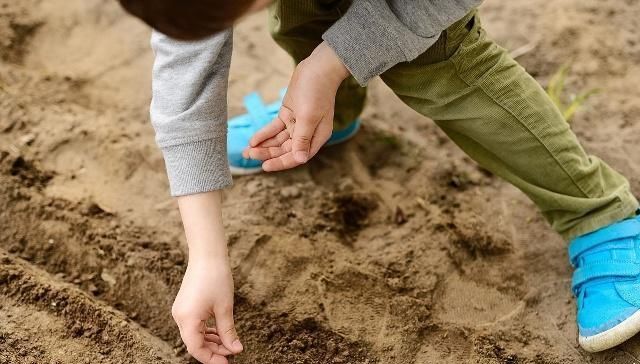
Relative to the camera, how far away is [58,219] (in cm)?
169

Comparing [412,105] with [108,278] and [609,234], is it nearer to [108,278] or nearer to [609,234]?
[609,234]

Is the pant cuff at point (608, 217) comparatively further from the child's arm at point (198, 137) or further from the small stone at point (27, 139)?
the small stone at point (27, 139)

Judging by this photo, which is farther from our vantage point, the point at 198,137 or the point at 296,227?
the point at 296,227

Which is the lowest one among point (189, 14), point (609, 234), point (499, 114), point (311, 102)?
point (609, 234)

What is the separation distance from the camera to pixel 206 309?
4.13 feet

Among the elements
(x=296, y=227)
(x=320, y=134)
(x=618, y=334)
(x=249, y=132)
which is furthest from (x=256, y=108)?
(x=618, y=334)

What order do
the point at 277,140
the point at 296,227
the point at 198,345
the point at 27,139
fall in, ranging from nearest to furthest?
the point at 198,345 < the point at 277,140 < the point at 296,227 < the point at 27,139

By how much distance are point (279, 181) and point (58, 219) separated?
577mm

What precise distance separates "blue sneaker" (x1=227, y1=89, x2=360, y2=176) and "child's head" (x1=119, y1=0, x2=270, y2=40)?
3.10ft

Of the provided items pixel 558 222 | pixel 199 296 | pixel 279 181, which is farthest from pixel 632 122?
pixel 199 296

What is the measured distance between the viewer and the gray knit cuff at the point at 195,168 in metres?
1.35

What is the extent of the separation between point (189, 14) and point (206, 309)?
56 centimetres

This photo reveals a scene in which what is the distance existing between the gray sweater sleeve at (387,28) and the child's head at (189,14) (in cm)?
33

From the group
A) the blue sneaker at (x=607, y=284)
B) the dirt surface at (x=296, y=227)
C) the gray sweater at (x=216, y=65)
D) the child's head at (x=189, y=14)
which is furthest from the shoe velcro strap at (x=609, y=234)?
the child's head at (x=189, y=14)
